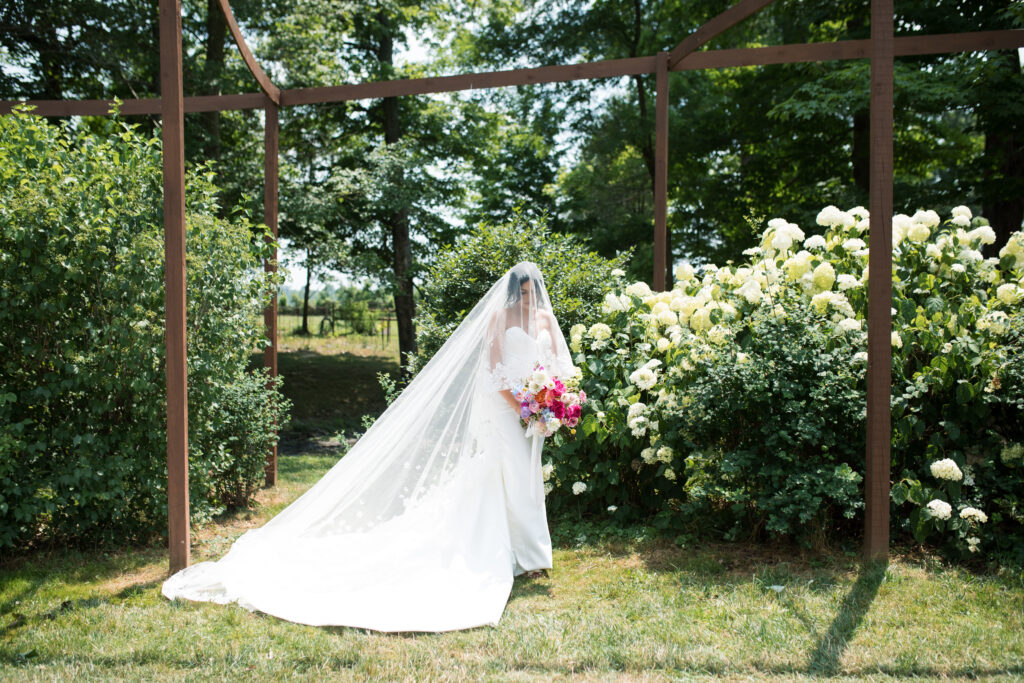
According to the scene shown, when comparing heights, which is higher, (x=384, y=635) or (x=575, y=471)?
(x=575, y=471)

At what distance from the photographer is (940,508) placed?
4129mm

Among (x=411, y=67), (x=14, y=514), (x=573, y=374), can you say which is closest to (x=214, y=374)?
(x=14, y=514)

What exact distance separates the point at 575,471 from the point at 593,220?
10926 millimetres

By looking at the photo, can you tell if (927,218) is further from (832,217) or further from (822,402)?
(822,402)

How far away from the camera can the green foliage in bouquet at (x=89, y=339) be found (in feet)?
15.8

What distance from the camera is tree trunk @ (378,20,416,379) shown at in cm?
1458

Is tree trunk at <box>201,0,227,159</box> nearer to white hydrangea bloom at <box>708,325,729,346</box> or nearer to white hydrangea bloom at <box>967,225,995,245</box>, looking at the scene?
white hydrangea bloom at <box>708,325,729,346</box>

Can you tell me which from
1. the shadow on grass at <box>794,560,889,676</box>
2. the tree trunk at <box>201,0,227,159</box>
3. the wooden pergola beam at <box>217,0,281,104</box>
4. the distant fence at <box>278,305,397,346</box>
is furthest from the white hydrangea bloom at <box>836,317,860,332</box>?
the distant fence at <box>278,305,397,346</box>

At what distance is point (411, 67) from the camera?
1641 centimetres

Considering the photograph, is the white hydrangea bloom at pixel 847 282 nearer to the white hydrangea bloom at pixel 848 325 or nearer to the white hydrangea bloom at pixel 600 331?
the white hydrangea bloom at pixel 848 325

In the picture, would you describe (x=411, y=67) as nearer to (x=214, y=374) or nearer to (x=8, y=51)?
(x=8, y=51)

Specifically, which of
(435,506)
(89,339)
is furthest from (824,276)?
(89,339)

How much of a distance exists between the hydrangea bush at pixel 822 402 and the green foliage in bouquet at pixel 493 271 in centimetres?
150

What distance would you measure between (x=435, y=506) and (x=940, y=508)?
3.05 meters
